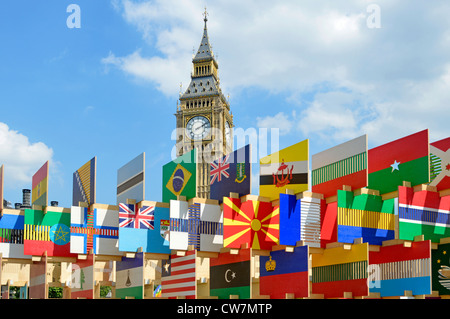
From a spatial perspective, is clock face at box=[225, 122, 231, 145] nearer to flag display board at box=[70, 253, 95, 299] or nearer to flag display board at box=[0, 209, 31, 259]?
flag display board at box=[70, 253, 95, 299]

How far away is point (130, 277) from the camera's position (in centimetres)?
1906

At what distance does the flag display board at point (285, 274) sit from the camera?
639 inches

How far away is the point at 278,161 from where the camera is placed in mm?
17672

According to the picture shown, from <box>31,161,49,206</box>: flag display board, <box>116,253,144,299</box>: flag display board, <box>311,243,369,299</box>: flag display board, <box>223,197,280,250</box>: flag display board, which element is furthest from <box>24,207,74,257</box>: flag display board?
<box>311,243,369,299</box>: flag display board

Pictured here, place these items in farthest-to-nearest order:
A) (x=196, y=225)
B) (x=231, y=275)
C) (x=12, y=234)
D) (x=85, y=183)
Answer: (x=85, y=183), (x=12, y=234), (x=196, y=225), (x=231, y=275)

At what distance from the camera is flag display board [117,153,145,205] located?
1902 centimetres

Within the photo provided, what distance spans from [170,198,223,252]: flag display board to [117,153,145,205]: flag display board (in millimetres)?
1403

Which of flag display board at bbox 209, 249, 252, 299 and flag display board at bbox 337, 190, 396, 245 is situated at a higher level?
flag display board at bbox 337, 190, 396, 245

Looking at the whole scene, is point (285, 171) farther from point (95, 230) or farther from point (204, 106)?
point (204, 106)

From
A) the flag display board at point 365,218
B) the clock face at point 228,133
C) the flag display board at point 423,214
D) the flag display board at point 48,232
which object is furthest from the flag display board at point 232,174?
the clock face at point 228,133

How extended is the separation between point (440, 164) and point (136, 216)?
886 cm

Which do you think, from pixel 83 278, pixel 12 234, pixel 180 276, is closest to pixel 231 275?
pixel 180 276

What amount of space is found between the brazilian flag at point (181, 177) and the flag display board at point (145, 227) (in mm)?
642
